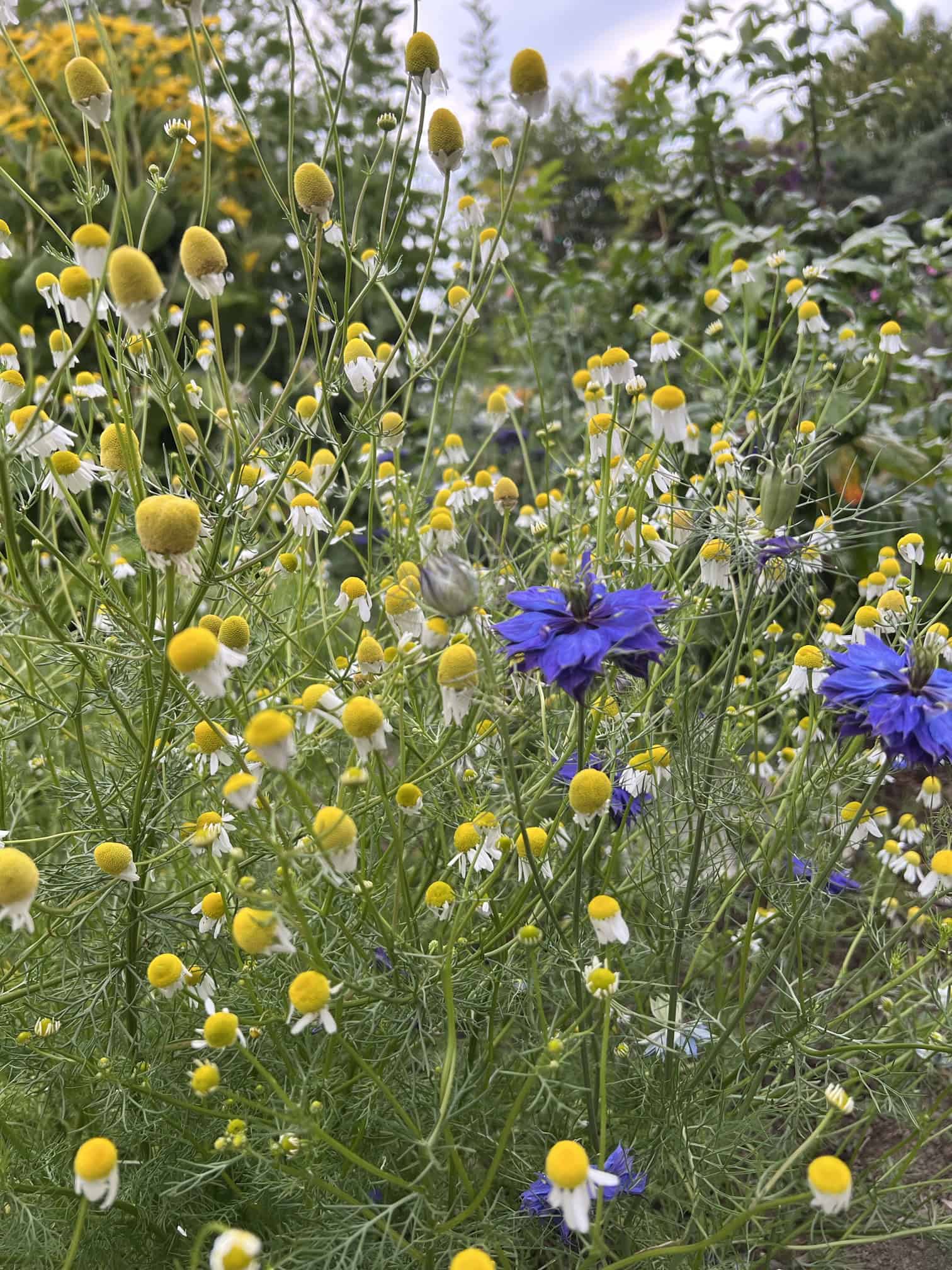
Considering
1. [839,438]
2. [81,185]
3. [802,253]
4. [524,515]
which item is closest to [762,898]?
[524,515]

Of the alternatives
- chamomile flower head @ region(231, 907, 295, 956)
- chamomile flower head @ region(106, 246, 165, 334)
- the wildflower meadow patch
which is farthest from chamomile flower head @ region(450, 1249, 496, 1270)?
chamomile flower head @ region(106, 246, 165, 334)

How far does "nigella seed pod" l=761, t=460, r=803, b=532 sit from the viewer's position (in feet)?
3.14

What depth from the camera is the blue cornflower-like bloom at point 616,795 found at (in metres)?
1.13

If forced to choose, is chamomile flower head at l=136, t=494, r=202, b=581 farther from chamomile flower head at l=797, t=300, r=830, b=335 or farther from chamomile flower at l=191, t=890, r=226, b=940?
chamomile flower head at l=797, t=300, r=830, b=335

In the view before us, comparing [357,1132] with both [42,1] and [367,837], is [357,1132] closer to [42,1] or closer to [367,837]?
[367,837]

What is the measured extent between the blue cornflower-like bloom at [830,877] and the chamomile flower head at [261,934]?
2.21 feet

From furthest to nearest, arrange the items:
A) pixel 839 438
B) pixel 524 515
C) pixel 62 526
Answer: pixel 62 526
pixel 839 438
pixel 524 515

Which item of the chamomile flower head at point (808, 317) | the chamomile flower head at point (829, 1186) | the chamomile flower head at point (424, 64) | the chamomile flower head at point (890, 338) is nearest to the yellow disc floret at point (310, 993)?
the chamomile flower head at point (829, 1186)

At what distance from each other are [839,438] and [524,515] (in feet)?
3.00

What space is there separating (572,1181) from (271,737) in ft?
1.25

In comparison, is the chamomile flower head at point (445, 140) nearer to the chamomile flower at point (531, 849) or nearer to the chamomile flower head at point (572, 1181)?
the chamomile flower at point (531, 849)

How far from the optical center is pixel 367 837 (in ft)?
3.94

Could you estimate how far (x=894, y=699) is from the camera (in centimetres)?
91

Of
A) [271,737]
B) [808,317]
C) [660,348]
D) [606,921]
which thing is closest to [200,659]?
[271,737]
